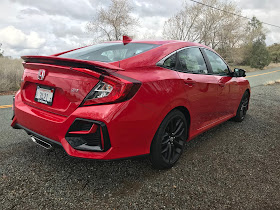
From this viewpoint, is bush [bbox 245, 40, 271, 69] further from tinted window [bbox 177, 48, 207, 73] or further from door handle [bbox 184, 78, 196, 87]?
door handle [bbox 184, 78, 196, 87]

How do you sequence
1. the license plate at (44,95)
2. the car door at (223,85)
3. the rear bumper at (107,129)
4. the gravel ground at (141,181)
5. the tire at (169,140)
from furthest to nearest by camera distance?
the car door at (223,85)
the tire at (169,140)
the license plate at (44,95)
the gravel ground at (141,181)
the rear bumper at (107,129)

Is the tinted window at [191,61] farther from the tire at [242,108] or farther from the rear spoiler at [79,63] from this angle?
the tire at [242,108]

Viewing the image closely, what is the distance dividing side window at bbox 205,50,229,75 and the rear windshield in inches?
50.0

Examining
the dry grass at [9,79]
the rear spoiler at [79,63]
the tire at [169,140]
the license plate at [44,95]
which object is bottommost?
the dry grass at [9,79]

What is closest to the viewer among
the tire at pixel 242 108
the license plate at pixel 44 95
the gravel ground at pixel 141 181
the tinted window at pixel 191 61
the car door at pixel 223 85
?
the gravel ground at pixel 141 181

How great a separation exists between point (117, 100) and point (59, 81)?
24.4 inches

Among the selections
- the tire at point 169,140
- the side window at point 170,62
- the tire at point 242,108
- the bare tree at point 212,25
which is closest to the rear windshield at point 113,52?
the side window at point 170,62

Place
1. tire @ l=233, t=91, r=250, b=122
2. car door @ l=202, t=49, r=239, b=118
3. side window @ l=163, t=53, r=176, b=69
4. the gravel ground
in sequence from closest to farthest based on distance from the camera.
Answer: the gravel ground < side window @ l=163, t=53, r=176, b=69 < car door @ l=202, t=49, r=239, b=118 < tire @ l=233, t=91, r=250, b=122

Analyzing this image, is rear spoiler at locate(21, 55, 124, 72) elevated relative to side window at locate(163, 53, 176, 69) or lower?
lower

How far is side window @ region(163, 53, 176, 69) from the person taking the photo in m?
2.38

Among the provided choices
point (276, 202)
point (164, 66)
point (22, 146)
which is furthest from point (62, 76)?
point (276, 202)

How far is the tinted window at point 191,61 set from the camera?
2612 mm

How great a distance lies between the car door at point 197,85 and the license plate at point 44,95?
141cm

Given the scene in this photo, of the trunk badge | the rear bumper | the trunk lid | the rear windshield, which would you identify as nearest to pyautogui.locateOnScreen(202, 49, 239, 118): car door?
the rear windshield
